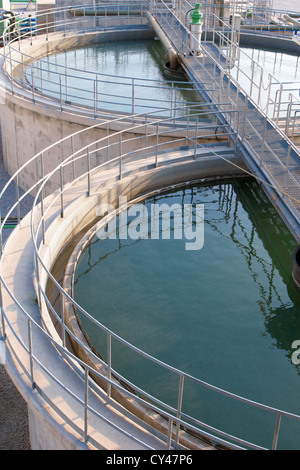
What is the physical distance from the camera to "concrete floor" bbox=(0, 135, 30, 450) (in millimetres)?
7102

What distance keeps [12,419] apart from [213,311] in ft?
10.3

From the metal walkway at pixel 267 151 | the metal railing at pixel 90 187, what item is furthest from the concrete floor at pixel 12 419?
the metal walkway at pixel 267 151

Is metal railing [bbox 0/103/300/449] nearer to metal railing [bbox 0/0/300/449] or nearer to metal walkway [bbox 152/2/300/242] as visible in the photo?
metal railing [bbox 0/0/300/449]

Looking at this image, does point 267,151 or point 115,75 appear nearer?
point 267,151

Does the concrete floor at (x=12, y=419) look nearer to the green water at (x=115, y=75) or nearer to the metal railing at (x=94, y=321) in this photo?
the metal railing at (x=94, y=321)

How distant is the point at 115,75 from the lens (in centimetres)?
1648

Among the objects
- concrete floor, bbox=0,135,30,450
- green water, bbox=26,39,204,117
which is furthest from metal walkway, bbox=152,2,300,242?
concrete floor, bbox=0,135,30,450

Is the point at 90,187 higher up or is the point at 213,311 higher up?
the point at 90,187

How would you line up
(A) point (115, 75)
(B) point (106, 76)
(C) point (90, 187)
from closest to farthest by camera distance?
(C) point (90, 187) < (A) point (115, 75) < (B) point (106, 76)

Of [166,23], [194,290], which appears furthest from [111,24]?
[194,290]

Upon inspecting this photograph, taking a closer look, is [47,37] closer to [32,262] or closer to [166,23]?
[166,23]

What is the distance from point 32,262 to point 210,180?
5.54 metres

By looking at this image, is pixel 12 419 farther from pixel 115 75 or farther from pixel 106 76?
pixel 106 76

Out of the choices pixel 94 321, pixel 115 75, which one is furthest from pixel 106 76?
pixel 94 321
